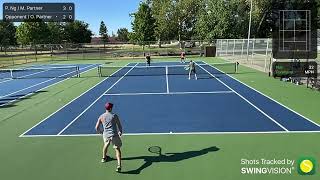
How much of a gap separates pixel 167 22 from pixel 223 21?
29.4m

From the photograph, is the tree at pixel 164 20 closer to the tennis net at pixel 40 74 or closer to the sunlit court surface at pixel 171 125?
the tennis net at pixel 40 74

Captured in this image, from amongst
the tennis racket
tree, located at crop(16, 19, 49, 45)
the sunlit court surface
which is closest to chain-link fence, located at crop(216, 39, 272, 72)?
the sunlit court surface

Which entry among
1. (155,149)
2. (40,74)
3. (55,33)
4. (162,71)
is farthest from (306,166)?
(55,33)

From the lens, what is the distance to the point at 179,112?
17.4m

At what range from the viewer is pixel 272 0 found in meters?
72.2

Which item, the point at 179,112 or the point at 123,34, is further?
the point at 123,34

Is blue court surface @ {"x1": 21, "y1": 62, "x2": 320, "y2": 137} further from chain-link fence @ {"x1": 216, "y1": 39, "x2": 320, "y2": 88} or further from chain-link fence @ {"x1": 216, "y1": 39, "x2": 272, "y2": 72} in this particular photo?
chain-link fence @ {"x1": 216, "y1": 39, "x2": 272, "y2": 72}

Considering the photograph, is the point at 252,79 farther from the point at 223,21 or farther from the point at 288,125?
the point at 223,21

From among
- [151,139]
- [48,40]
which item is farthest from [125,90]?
[48,40]

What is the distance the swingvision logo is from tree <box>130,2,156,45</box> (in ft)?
247

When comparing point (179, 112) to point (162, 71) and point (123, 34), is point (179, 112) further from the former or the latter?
point (123, 34)

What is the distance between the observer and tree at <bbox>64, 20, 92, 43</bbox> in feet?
371

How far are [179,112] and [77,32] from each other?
103m

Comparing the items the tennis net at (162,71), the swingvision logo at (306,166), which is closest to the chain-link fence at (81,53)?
the tennis net at (162,71)
